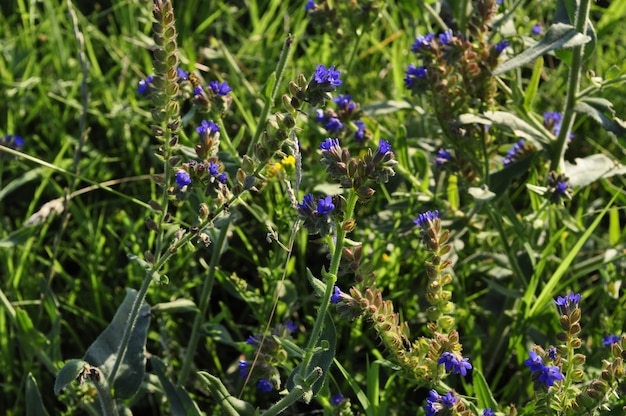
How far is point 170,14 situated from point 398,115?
1.44 metres

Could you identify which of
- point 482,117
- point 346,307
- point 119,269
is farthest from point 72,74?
point 346,307

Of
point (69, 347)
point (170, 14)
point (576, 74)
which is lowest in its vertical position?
point (69, 347)

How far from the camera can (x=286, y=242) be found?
2.46 metres

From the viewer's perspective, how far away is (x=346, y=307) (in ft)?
6.06

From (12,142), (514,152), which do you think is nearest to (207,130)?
(514,152)

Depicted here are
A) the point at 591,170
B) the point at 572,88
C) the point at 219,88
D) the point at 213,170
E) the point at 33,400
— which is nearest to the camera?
the point at 213,170

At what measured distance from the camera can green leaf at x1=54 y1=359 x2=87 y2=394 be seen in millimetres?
1827

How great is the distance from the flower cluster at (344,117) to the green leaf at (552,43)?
0.50 metres

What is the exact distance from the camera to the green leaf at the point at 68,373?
5.99ft

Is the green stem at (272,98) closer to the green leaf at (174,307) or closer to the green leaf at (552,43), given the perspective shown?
the green leaf at (174,307)

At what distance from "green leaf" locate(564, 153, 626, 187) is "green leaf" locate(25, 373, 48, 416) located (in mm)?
1552

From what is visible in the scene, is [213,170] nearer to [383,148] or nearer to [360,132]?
[383,148]

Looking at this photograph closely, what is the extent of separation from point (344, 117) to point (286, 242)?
442 millimetres

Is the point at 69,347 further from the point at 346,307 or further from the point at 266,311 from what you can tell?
the point at 346,307
